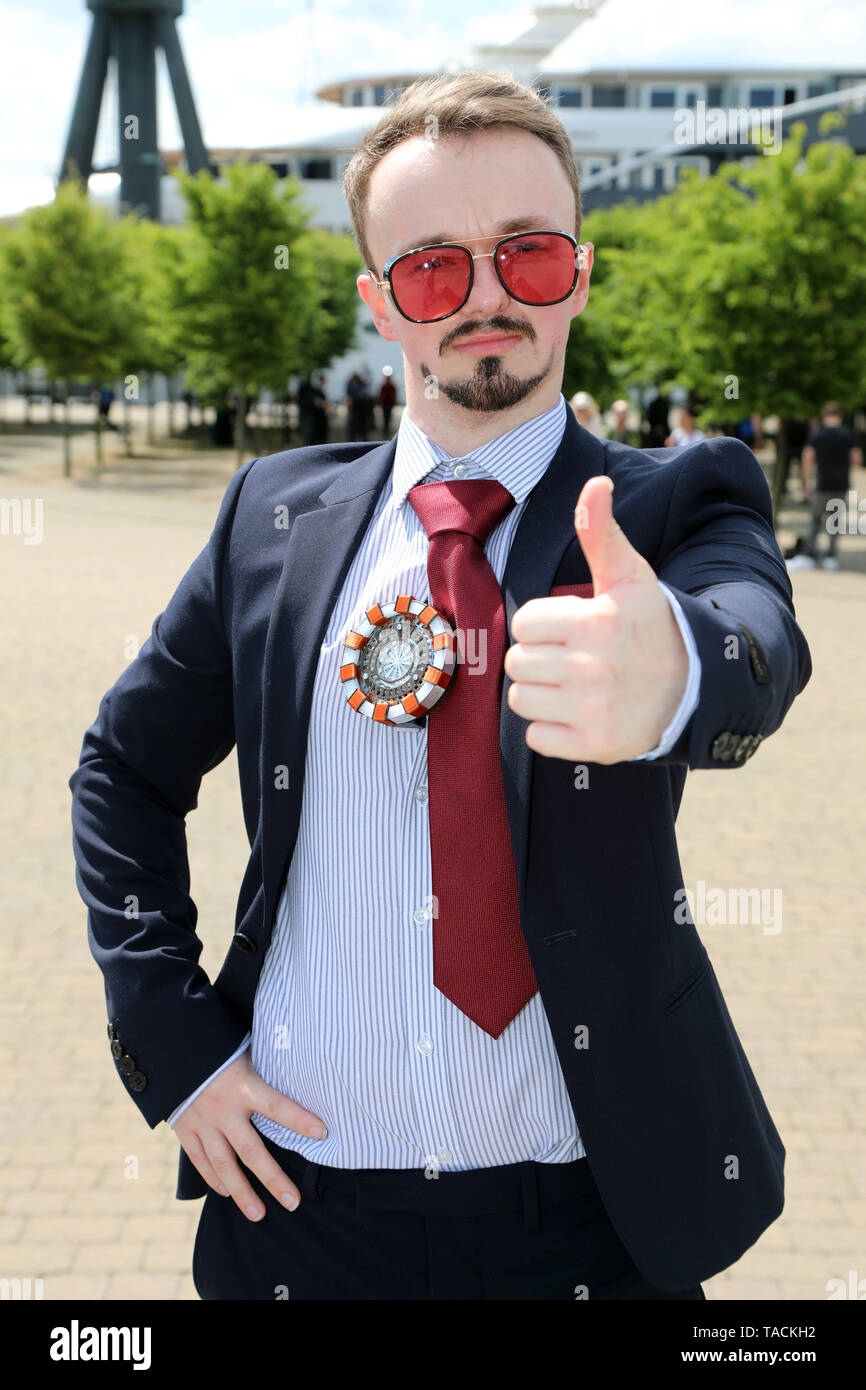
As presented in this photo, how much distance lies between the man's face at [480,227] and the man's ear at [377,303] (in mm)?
104

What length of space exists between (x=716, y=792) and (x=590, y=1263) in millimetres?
6888

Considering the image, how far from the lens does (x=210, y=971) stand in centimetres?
571

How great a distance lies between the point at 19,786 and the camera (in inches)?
328

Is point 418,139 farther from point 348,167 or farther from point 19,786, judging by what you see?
point 19,786

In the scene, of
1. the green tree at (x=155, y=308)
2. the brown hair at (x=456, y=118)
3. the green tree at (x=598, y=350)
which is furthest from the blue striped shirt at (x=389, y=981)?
the green tree at (x=598, y=350)

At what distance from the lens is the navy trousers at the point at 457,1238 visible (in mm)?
1846

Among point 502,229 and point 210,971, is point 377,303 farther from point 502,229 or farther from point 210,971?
point 210,971

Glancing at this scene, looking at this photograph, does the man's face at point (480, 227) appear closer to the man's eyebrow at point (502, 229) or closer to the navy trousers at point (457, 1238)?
the man's eyebrow at point (502, 229)

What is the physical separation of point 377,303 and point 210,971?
412cm

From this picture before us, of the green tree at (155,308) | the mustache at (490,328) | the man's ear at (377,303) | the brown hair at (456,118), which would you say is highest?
the green tree at (155,308)

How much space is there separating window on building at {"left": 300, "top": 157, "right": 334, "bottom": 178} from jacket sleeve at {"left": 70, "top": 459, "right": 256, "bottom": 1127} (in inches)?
2921

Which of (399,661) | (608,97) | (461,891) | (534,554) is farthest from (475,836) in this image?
(608,97)

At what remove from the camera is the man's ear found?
2.03 metres
